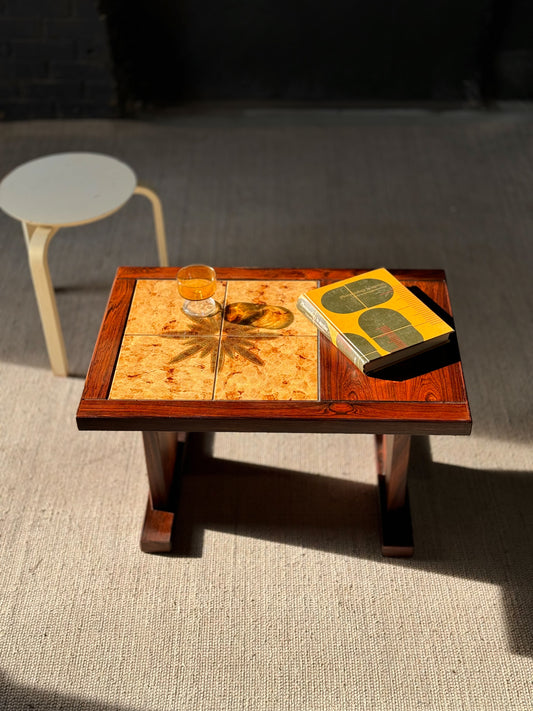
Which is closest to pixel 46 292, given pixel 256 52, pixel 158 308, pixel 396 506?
pixel 158 308

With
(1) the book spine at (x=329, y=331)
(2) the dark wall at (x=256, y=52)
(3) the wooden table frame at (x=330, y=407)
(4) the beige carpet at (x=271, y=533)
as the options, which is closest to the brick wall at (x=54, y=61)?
(2) the dark wall at (x=256, y=52)

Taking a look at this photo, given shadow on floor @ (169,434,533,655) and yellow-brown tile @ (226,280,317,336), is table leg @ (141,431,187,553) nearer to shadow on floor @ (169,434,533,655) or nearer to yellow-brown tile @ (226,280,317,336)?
shadow on floor @ (169,434,533,655)

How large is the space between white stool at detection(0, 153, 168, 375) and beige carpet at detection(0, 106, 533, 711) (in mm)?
237

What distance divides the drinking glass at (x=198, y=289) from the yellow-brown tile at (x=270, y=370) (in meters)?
0.11

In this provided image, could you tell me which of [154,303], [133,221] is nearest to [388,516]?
[154,303]

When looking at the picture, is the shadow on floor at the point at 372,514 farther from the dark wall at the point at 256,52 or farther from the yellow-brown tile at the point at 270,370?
the dark wall at the point at 256,52

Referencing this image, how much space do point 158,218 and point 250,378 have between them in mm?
1039

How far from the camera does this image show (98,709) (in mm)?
1578

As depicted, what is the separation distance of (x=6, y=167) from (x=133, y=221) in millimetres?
701

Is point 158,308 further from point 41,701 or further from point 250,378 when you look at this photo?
point 41,701

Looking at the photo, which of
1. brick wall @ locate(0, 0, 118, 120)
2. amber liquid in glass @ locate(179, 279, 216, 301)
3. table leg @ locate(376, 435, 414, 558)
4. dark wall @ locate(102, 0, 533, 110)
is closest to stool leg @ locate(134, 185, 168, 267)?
amber liquid in glass @ locate(179, 279, 216, 301)

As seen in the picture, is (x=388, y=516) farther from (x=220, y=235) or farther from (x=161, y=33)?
(x=161, y=33)

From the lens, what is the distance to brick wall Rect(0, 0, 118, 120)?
11.0ft

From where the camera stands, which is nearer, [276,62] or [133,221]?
[133,221]
